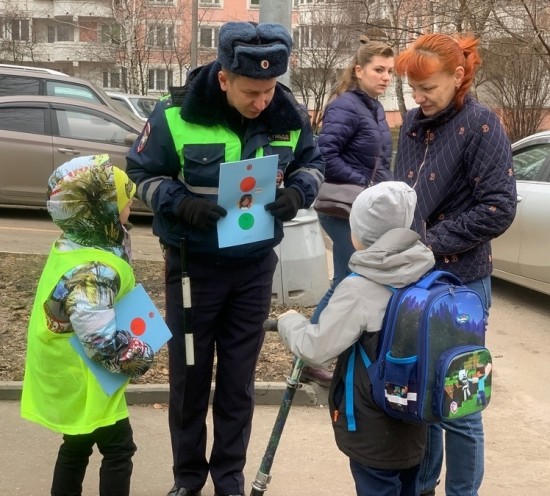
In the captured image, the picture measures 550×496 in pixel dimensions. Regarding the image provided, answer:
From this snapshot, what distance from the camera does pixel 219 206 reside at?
329 cm

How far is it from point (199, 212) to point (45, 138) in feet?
26.5

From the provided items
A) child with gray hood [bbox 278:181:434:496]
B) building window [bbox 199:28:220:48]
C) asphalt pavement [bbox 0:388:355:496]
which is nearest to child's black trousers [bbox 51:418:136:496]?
asphalt pavement [bbox 0:388:355:496]

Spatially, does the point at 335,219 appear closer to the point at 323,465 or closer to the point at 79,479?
the point at 323,465

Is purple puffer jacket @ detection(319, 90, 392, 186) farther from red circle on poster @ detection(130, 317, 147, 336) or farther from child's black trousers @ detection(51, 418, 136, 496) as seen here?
child's black trousers @ detection(51, 418, 136, 496)

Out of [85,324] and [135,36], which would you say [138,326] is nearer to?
[85,324]

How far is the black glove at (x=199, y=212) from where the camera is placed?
10.6ft

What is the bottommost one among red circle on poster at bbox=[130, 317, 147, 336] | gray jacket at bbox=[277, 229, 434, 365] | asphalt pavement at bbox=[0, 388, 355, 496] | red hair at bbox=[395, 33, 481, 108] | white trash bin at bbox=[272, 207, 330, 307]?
asphalt pavement at bbox=[0, 388, 355, 496]

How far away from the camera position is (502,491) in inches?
157

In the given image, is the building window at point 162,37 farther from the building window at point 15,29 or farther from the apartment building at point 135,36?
the building window at point 15,29

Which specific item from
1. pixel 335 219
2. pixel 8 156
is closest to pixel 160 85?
pixel 8 156

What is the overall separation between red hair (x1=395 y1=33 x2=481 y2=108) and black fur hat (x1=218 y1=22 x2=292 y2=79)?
49cm

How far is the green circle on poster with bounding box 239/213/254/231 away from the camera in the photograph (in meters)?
3.35

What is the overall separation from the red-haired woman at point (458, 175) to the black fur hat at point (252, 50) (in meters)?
0.52

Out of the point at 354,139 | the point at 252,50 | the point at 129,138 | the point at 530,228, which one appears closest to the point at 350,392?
the point at 252,50
